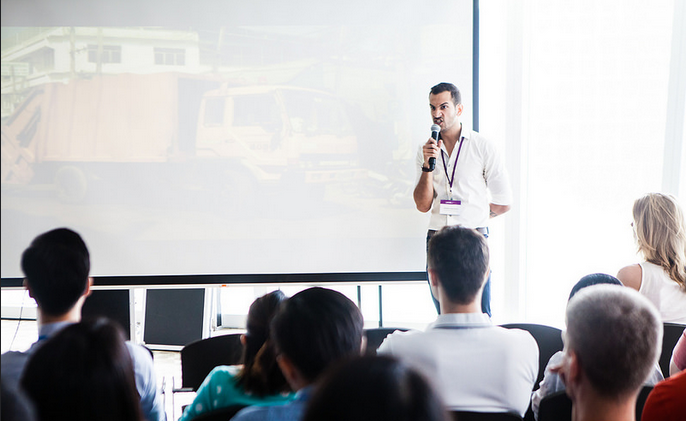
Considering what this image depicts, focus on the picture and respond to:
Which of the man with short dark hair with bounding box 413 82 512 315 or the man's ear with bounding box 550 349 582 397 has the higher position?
the man with short dark hair with bounding box 413 82 512 315

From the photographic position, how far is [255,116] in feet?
10.4

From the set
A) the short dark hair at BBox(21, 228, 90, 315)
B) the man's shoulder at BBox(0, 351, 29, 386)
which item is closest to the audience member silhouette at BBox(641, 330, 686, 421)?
the man's shoulder at BBox(0, 351, 29, 386)

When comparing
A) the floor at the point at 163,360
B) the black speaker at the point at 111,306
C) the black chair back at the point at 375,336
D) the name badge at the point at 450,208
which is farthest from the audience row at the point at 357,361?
the black speaker at the point at 111,306

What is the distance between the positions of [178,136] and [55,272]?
163cm

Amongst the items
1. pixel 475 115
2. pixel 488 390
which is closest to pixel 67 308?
pixel 488 390

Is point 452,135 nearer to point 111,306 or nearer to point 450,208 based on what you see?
point 450,208

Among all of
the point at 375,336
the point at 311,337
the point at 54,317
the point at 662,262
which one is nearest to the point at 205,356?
the point at 54,317

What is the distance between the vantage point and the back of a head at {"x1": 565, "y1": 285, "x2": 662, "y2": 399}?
113 centimetres

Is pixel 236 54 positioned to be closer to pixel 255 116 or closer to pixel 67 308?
pixel 255 116

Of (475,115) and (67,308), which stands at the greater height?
(475,115)

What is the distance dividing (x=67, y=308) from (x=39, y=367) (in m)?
0.91

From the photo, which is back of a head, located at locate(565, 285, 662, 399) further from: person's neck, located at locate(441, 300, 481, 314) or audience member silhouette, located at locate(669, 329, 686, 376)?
audience member silhouette, located at locate(669, 329, 686, 376)

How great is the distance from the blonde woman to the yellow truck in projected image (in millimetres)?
1690

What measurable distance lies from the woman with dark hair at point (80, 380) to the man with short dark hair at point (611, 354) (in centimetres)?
98
